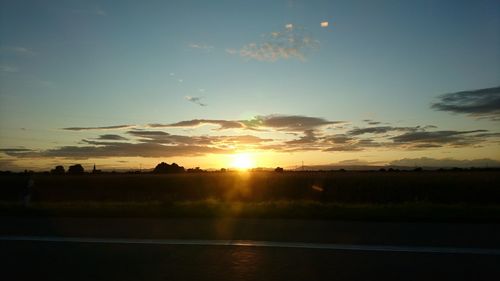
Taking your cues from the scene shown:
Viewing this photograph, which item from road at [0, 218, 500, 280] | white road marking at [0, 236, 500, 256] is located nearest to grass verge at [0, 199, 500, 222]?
road at [0, 218, 500, 280]

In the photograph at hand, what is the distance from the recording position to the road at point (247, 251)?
5902 millimetres

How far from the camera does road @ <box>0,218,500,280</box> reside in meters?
5.90

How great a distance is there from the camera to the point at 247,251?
7191mm

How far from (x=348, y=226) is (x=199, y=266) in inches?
179

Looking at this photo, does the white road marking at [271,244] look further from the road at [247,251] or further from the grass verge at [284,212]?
the grass verge at [284,212]

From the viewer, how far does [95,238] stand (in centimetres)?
854

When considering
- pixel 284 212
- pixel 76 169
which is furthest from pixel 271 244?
pixel 76 169

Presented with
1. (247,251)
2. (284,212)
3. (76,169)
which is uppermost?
(76,169)

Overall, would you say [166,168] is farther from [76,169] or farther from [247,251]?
[247,251]

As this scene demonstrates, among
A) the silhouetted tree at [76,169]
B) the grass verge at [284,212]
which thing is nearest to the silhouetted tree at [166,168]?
the silhouetted tree at [76,169]

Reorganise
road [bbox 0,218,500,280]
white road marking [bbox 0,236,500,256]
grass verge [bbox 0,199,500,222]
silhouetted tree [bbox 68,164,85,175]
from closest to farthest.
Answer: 1. road [bbox 0,218,500,280]
2. white road marking [bbox 0,236,500,256]
3. grass verge [bbox 0,199,500,222]
4. silhouetted tree [bbox 68,164,85,175]

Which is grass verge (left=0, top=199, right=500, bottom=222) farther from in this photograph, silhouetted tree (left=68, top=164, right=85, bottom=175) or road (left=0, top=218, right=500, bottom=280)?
silhouetted tree (left=68, top=164, right=85, bottom=175)

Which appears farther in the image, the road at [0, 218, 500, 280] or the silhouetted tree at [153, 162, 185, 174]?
the silhouetted tree at [153, 162, 185, 174]

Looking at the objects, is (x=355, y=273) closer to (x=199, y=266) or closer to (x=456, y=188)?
(x=199, y=266)
